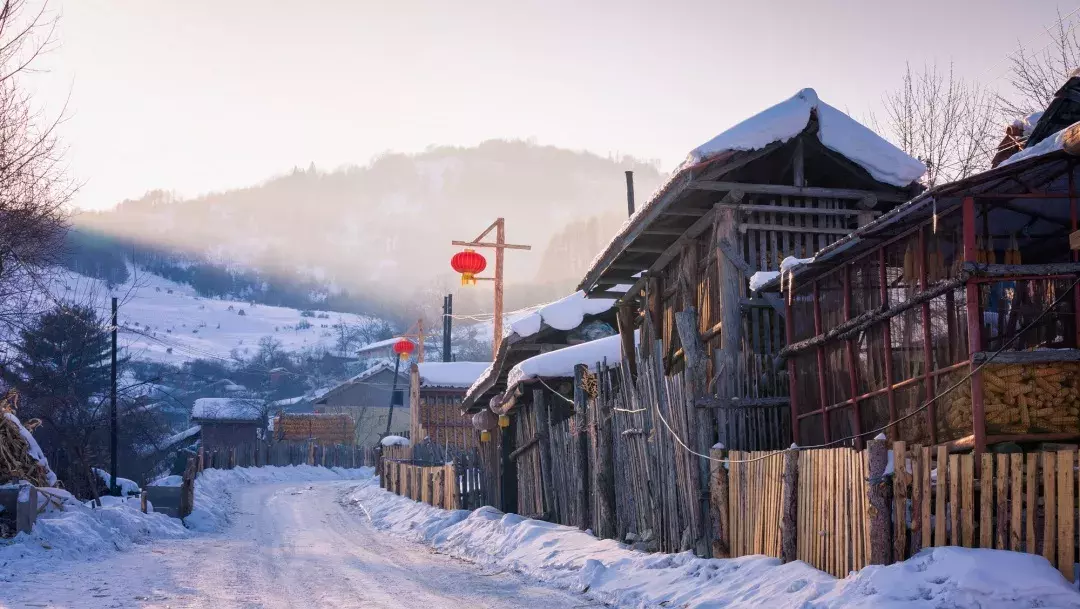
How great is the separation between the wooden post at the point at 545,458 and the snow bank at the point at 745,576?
0.48 metres

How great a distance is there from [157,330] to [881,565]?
142199 millimetres

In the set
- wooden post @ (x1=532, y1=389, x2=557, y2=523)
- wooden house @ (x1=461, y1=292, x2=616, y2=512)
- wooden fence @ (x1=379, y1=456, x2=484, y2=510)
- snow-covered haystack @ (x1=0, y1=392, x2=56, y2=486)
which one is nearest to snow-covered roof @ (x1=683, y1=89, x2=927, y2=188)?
wooden post @ (x1=532, y1=389, x2=557, y2=523)

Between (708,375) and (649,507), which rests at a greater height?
(708,375)

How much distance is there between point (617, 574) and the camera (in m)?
11.1

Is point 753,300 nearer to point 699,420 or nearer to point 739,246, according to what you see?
point 739,246

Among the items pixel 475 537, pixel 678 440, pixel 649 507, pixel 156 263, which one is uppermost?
pixel 156 263

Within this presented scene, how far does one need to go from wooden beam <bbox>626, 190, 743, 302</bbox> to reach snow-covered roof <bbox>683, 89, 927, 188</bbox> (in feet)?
2.63

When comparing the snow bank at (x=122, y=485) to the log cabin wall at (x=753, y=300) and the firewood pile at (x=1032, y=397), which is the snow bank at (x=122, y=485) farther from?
the firewood pile at (x=1032, y=397)

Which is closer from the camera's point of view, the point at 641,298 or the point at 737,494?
the point at 737,494

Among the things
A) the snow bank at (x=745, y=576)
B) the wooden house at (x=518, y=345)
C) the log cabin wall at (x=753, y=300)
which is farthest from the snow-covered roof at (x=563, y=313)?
the log cabin wall at (x=753, y=300)

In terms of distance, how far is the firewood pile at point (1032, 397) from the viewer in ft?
26.8

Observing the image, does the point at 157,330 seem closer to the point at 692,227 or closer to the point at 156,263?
the point at 156,263

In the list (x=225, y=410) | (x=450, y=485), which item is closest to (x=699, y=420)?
(x=450, y=485)

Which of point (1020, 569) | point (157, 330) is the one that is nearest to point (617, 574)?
point (1020, 569)
